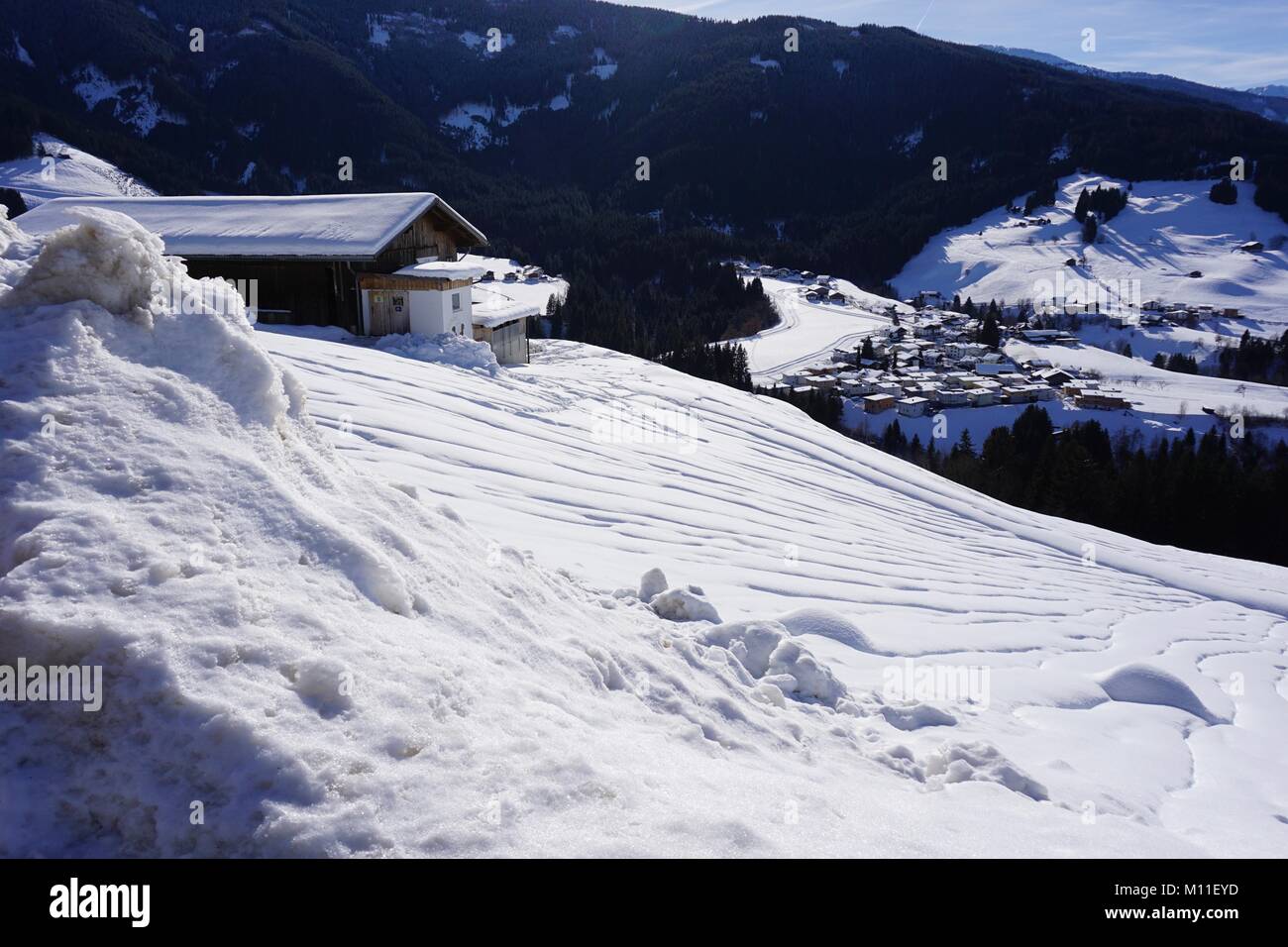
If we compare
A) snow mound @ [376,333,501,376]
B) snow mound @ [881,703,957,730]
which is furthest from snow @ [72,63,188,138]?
snow mound @ [881,703,957,730]

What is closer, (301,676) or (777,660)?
(301,676)

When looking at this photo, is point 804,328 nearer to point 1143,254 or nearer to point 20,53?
point 1143,254

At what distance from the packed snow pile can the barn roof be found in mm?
14328

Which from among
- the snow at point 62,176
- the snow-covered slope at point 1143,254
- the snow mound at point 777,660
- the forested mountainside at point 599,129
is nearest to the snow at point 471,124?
the forested mountainside at point 599,129

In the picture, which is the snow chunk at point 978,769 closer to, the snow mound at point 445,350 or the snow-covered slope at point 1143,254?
the snow mound at point 445,350

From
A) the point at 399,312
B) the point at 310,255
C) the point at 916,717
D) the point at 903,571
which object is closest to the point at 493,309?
the point at 399,312

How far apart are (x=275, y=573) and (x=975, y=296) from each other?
131026 mm

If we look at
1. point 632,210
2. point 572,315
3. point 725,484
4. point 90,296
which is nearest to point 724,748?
point 90,296

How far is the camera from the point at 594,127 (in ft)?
612

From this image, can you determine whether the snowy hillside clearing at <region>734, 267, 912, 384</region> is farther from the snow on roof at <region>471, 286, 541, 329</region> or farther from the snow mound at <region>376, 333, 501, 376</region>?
the snow mound at <region>376, 333, 501, 376</region>

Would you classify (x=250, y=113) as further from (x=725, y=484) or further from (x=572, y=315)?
(x=725, y=484)

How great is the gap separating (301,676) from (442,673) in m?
0.56

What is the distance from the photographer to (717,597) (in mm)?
6305

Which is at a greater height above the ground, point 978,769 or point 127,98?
point 127,98
